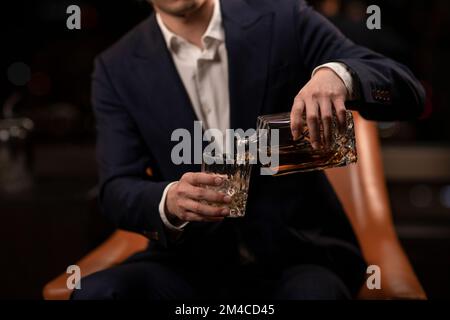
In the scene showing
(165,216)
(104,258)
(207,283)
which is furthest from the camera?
(104,258)

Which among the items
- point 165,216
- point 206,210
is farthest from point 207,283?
point 206,210

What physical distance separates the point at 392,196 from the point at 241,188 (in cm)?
196

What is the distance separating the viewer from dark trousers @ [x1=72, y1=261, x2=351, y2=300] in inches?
44.9

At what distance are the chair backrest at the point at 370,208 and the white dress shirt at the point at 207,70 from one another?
329 mm

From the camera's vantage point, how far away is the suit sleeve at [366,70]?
1.04m

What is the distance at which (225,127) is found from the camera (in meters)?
1.14

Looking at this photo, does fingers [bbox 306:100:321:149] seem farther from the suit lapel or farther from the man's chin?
the man's chin

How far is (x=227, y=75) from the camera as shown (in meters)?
1.15

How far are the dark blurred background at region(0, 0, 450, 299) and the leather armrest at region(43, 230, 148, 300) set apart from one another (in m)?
0.17

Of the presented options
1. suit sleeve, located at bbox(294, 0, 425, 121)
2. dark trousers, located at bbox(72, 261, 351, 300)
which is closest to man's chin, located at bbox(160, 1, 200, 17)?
suit sleeve, located at bbox(294, 0, 425, 121)

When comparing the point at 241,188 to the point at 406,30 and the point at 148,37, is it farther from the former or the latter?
the point at 406,30

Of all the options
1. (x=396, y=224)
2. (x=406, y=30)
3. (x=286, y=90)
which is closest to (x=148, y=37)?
(x=286, y=90)

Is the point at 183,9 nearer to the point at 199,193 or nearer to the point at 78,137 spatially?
the point at 199,193

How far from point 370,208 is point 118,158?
574mm
